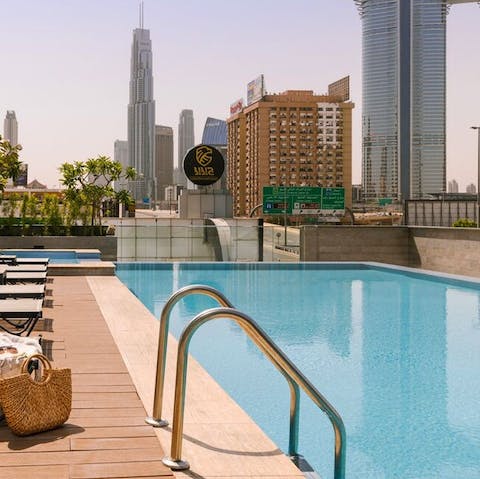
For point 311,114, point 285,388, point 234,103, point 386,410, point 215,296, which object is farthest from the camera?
point 311,114

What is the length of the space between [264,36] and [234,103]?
119891 millimetres

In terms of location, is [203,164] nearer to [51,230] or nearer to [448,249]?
[51,230]

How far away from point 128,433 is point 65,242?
2536 cm

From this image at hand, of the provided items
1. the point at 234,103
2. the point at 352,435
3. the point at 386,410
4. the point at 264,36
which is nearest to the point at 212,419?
the point at 352,435

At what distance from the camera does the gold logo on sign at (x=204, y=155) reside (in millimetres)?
35812

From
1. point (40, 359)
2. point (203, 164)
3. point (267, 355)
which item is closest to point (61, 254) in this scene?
point (203, 164)

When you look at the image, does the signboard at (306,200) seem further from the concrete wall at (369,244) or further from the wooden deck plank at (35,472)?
the wooden deck plank at (35,472)

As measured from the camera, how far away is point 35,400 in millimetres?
4531

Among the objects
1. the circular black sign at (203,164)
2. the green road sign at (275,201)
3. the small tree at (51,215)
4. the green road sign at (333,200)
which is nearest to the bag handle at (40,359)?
the small tree at (51,215)

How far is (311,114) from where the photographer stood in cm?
17675

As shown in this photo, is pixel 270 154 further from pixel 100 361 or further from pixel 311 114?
pixel 100 361

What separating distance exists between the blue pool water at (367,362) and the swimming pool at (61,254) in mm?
4578

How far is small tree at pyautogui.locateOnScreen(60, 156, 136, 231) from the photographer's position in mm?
32156

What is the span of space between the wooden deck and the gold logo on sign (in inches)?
1124
